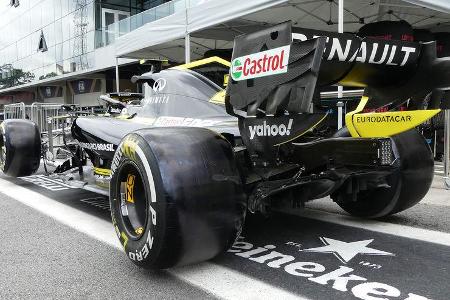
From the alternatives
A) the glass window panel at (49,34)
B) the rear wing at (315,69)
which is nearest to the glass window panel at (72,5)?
the glass window panel at (49,34)

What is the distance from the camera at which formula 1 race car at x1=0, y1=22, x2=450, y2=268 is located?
282 centimetres

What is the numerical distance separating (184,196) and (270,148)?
2.41 ft


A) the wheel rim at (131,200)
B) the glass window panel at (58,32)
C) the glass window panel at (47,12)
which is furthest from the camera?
the glass window panel at (47,12)

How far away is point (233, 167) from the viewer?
302 centimetres

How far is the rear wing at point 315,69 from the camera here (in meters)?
2.78

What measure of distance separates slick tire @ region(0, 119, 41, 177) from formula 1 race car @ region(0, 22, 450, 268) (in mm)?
3758

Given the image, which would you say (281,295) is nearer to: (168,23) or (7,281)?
(7,281)

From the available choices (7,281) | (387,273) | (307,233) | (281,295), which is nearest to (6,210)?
(7,281)

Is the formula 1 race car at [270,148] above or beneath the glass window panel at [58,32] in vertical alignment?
beneath

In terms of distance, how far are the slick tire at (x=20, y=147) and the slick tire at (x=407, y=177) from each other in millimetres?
4897

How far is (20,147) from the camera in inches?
275

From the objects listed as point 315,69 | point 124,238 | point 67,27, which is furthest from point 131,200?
point 67,27

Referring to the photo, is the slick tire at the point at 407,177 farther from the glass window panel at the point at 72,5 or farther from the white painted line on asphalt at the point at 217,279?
the glass window panel at the point at 72,5

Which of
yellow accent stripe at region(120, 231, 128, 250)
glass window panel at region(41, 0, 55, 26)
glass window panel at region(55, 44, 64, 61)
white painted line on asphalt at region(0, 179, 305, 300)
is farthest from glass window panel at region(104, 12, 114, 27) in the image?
yellow accent stripe at region(120, 231, 128, 250)
